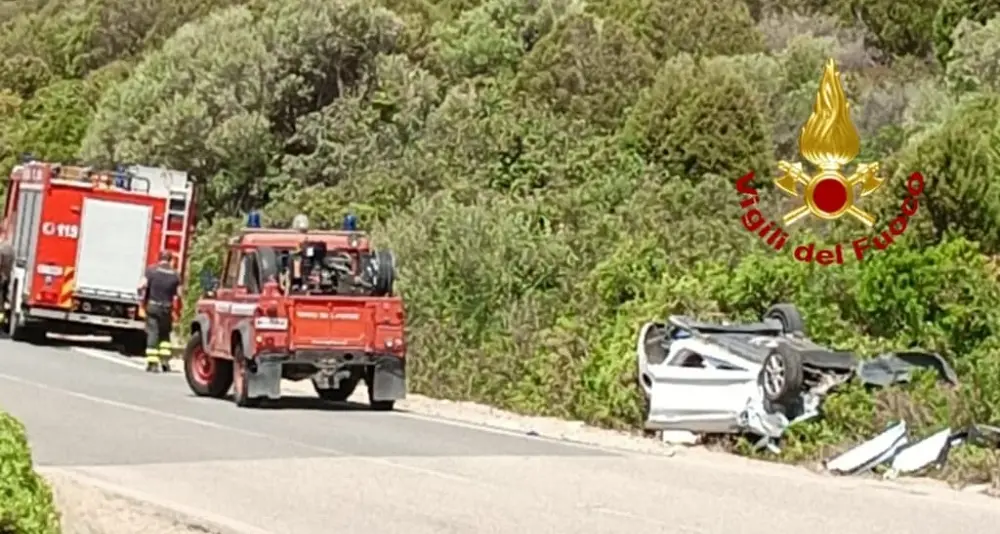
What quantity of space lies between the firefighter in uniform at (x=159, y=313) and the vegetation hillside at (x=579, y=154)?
370cm

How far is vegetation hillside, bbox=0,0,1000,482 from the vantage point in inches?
872

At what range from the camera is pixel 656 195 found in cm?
3353

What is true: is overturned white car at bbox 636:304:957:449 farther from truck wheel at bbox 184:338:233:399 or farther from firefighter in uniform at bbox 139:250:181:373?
firefighter in uniform at bbox 139:250:181:373

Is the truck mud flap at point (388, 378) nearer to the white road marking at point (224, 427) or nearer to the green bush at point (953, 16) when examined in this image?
the white road marking at point (224, 427)

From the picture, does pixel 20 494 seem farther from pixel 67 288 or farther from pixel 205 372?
pixel 67 288

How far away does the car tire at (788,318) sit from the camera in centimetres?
2089

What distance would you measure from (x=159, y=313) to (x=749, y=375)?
11646 millimetres

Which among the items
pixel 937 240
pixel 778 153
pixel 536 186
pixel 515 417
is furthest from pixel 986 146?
pixel 778 153

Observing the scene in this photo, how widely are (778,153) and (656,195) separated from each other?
1387cm

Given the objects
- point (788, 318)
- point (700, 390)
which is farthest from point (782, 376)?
point (788, 318)

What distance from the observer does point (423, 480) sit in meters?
15.4

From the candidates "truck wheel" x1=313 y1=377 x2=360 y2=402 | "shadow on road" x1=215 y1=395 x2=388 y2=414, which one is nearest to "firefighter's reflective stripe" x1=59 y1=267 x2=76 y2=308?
"truck wheel" x1=313 y1=377 x2=360 y2=402

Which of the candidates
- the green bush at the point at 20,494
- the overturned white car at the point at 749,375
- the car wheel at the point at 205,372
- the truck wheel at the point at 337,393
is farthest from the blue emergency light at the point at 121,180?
the green bush at the point at 20,494

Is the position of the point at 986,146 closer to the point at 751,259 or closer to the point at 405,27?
the point at 751,259
